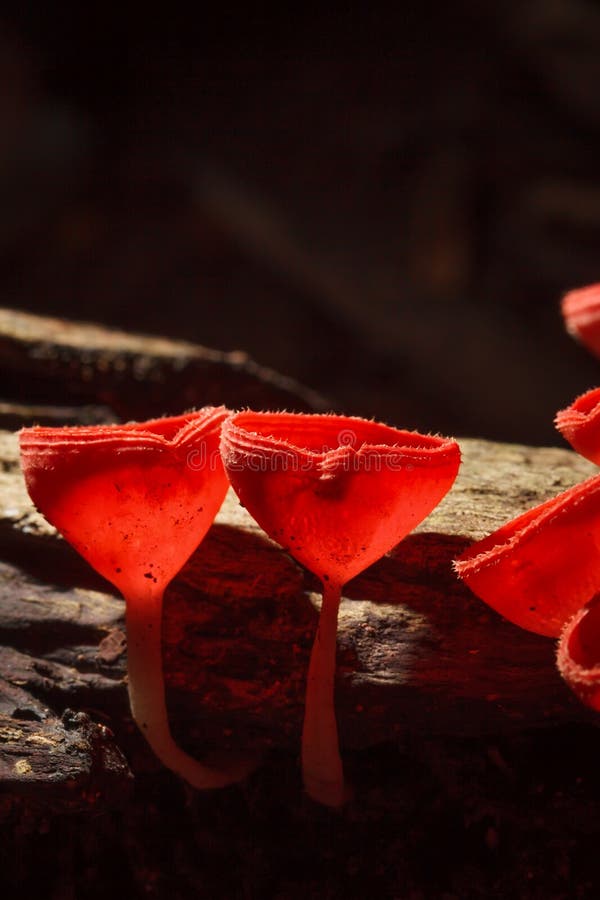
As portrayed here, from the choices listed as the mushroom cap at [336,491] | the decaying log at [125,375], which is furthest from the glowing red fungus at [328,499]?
the decaying log at [125,375]

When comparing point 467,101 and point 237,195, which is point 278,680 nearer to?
point 467,101

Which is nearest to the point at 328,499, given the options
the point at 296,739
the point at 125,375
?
the point at 296,739

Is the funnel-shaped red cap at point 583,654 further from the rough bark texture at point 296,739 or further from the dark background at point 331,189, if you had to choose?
the dark background at point 331,189

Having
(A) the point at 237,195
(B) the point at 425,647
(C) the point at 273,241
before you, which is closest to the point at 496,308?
(C) the point at 273,241

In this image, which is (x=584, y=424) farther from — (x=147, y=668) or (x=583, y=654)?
(x=147, y=668)

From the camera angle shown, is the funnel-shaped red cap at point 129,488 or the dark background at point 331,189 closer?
the funnel-shaped red cap at point 129,488

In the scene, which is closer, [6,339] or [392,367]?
[6,339]

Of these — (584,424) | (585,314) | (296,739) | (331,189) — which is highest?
(331,189)
